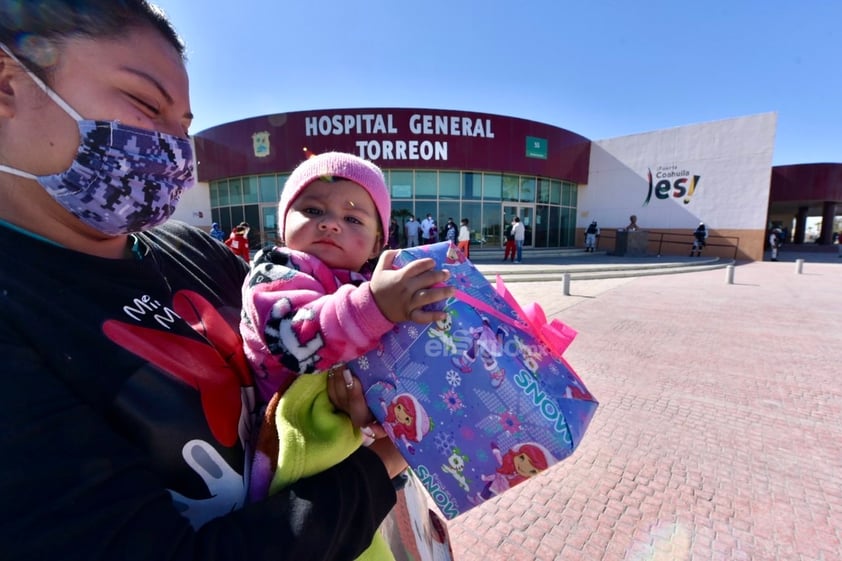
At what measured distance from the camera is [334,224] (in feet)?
4.59

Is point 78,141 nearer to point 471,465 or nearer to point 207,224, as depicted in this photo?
point 471,465

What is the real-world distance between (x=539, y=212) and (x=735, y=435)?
662 inches

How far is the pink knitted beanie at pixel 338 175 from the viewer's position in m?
1.48

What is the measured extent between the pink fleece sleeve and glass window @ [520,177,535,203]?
60.0 feet

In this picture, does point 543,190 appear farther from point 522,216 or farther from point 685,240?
point 685,240

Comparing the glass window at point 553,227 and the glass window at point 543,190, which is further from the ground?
the glass window at point 543,190

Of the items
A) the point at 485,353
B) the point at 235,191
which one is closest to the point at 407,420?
the point at 485,353

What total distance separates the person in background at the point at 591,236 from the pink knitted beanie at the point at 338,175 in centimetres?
1975

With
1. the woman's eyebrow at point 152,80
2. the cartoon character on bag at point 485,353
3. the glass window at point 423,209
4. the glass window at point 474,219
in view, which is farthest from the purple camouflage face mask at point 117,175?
the glass window at point 474,219

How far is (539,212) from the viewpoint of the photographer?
19.1m

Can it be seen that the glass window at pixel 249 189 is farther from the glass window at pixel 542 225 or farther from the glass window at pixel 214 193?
the glass window at pixel 542 225

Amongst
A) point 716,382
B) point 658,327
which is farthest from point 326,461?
point 658,327

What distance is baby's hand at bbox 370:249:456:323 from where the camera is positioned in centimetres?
99

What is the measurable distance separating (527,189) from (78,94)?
18.9 meters
